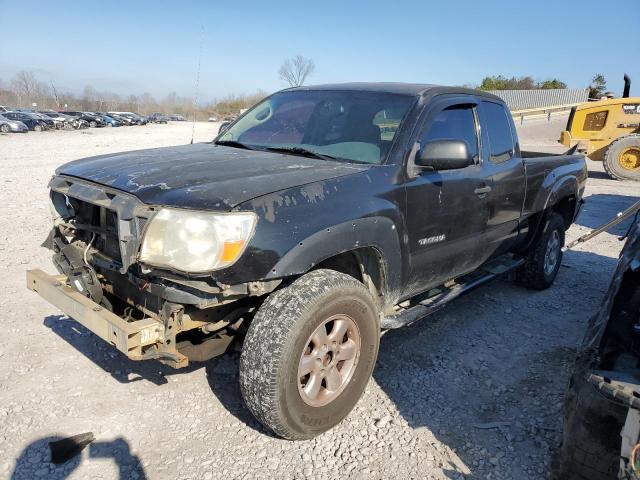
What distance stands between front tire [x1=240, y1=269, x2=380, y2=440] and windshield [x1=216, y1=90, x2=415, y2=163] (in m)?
1.00

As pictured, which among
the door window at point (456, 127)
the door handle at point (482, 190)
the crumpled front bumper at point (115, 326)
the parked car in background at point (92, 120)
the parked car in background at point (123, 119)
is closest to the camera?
the crumpled front bumper at point (115, 326)

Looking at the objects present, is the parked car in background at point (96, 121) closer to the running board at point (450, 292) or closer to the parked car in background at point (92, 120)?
the parked car in background at point (92, 120)

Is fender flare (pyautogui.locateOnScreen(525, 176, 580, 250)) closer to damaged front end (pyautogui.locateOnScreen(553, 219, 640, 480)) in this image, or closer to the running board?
the running board

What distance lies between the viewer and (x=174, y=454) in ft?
8.93

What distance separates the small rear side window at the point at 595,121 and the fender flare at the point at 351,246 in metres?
13.5

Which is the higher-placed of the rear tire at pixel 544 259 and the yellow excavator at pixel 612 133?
the yellow excavator at pixel 612 133

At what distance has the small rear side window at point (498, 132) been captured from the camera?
4226 millimetres

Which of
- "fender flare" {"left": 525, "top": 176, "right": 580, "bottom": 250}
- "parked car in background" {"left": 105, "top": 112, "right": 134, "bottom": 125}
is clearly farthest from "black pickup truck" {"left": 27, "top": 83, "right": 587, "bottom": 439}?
"parked car in background" {"left": 105, "top": 112, "right": 134, "bottom": 125}

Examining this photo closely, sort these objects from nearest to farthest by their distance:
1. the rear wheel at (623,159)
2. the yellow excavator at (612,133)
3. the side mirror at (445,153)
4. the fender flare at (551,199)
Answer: the side mirror at (445,153), the fender flare at (551,199), the rear wheel at (623,159), the yellow excavator at (612,133)

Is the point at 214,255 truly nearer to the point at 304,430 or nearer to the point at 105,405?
the point at 304,430

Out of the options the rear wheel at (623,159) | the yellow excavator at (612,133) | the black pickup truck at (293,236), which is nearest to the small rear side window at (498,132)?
the black pickup truck at (293,236)

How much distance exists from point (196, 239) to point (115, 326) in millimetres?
634

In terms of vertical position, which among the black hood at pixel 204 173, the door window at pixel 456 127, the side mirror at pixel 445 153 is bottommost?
the black hood at pixel 204 173

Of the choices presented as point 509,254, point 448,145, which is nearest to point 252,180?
point 448,145
